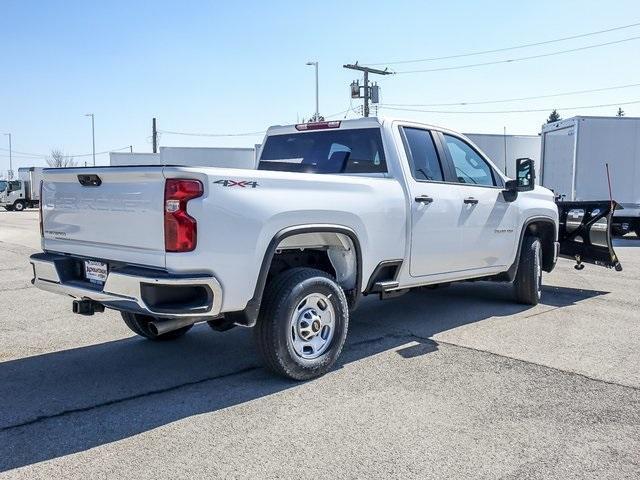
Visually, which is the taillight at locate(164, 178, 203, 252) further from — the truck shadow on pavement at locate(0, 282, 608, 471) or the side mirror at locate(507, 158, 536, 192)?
the side mirror at locate(507, 158, 536, 192)

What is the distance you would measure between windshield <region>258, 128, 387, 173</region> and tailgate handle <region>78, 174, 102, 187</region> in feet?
7.36

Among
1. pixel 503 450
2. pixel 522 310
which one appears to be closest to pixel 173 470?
pixel 503 450

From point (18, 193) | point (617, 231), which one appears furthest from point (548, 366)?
point (18, 193)

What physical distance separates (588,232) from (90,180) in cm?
689

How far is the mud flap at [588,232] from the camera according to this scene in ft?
26.8

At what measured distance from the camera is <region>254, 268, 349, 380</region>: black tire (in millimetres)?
4230

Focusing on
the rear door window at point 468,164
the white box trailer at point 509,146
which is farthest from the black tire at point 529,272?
the white box trailer at point 509,146

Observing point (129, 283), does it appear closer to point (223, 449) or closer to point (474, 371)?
point (223, 449)

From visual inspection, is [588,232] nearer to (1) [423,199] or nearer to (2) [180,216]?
(1) [423,199]

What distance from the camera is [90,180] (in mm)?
4215

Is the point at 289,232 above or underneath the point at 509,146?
underneath

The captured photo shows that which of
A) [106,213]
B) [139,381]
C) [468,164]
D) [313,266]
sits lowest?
[139,381]

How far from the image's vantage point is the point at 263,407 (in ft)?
13.1

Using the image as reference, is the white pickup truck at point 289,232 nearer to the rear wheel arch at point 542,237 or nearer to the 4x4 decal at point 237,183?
the 4x4 decal at point 237,183
